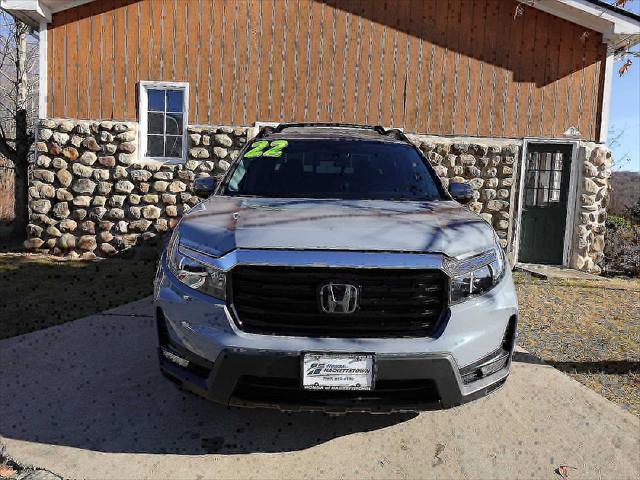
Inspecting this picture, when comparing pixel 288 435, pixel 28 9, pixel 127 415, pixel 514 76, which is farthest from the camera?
pixel 514 76

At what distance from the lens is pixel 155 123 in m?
9.09

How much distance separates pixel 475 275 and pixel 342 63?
23.4 feet

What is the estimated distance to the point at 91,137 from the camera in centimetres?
879

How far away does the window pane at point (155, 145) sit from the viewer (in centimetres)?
912

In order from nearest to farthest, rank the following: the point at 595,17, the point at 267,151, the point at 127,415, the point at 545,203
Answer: the point at 127,415
the point at 267,151
the point at 595,17
the point at 545,203

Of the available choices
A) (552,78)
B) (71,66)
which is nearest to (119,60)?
(71,66)

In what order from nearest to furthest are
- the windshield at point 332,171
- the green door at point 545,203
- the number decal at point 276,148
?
the windshield at point 332,171 → the number decal at point 276,148 → the green door at point 545,203

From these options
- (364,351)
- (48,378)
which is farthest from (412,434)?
(48,378)

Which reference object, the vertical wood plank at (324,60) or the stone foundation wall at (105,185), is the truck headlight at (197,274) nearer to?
the stone foundation wall at (105,185)

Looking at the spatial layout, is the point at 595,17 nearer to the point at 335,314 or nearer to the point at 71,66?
the point at 335,314

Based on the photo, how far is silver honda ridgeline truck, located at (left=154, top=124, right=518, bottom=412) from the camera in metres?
2.42

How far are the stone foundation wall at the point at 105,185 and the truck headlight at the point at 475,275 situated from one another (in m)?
6.80

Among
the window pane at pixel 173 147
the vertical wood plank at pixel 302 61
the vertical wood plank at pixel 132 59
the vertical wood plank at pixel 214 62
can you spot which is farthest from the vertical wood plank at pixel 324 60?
the vertical wood plank at pixel 132 59

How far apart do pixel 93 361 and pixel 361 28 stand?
7.34 meters
